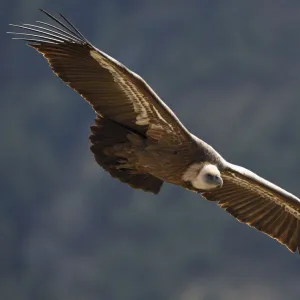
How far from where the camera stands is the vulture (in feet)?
49.5

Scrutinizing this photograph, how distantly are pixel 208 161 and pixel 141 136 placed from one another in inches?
43.9

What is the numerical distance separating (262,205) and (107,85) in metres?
4.40

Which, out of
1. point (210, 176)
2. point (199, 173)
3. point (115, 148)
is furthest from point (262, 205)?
point (115, 148)

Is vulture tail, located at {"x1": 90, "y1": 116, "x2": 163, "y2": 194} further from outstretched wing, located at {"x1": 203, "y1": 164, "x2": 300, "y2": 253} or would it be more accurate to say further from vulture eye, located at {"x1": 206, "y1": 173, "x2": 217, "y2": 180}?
outstretched wing, located at {"x1": 203, "y1": 164, "x2": 300, "y2": 253}

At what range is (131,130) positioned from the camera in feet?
52.6

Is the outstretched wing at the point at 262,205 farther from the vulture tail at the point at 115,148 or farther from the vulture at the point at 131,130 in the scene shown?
the vulture tail at the point at 115,148

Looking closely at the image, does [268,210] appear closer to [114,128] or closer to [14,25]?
[114,128]

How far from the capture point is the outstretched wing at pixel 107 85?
49.1 ft

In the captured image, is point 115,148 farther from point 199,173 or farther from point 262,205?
point 262,205

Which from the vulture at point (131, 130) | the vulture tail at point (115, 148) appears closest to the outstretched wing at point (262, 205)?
the vulture at point (131, 130)

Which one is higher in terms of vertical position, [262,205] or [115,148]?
[262,205]

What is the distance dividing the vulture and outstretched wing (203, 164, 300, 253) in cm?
5

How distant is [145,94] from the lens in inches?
593

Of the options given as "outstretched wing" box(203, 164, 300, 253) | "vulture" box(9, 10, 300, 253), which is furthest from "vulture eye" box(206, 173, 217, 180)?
"outstretched wing" box(203, 164, 300, 253)
